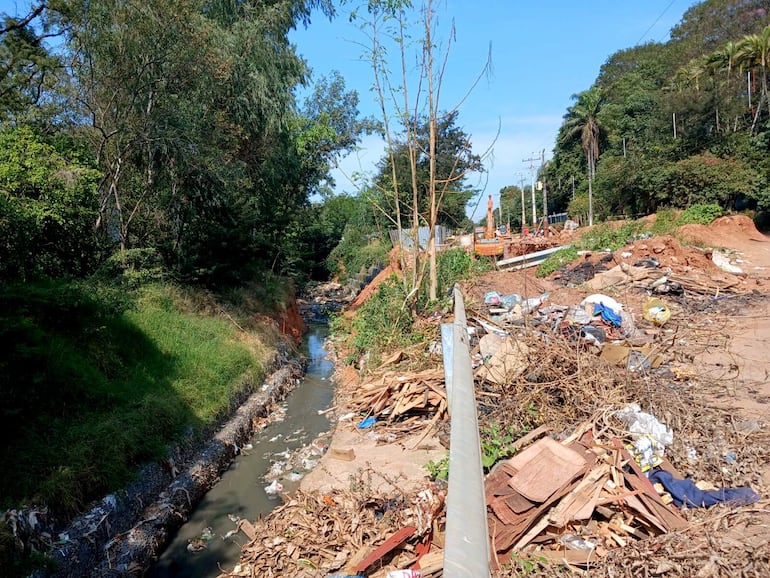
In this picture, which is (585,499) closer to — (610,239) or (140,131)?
(140,131)

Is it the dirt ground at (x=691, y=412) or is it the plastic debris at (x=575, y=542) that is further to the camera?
the plastic debris at (x=575, y=542)

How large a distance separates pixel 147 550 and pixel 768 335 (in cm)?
1023

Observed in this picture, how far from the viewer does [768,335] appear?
893 cm

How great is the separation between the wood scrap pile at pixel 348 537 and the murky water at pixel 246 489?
57 centimetres

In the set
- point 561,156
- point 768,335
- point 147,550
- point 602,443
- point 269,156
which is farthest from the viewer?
point 561,156

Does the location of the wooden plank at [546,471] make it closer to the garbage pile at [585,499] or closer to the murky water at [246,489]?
the garbage pile at [585,499]

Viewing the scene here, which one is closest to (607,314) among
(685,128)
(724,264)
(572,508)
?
(572,508)

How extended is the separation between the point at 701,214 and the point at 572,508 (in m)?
24.8

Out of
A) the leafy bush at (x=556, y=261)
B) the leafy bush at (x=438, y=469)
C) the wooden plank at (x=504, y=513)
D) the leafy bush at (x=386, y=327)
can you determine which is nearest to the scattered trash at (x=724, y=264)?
the leafy bush at (x=556, y=261)

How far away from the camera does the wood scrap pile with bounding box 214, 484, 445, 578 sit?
4.22 meters

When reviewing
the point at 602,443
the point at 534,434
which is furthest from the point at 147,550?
the point at 602,443

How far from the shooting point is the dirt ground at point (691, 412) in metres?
3.09

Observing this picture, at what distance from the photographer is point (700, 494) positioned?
13.5 feet

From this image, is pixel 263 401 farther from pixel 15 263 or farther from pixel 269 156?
pixel 269 156
